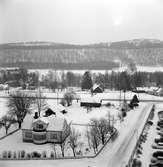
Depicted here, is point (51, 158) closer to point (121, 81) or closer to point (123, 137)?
point (123, 137)

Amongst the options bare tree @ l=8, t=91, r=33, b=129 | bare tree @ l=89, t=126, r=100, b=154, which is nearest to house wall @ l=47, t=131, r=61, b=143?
bare tree @ l=89, t=126, r=100, b=154

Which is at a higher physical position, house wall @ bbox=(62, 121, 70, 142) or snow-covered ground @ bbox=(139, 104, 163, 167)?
house wall @ bbox=(62, 121, 70, 142)

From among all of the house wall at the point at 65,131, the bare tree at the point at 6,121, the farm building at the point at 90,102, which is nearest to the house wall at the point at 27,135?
the house wall at the point at 65,131

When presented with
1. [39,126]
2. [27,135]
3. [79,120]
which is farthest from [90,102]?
[27,135]

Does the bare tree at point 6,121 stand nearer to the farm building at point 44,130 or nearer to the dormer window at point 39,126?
the farm building at point 44,130

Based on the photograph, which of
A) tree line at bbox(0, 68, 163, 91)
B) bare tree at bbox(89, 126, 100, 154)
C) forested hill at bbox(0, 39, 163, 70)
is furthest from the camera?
forested hill at bbox(0, 39, 163, 70)

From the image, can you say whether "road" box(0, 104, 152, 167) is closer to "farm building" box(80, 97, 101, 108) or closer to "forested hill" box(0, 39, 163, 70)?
"farm building" box(80, 97, 101, 108)
